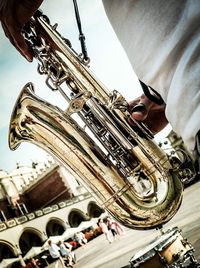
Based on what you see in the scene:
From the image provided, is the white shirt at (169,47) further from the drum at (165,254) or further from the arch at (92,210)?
the arch at (92,210)

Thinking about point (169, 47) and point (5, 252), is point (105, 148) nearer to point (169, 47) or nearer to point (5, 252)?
point (169, 47)

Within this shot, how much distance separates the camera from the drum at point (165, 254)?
356 centimetres

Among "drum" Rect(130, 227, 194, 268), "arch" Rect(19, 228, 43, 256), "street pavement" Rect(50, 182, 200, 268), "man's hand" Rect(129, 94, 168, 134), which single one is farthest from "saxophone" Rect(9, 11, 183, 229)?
"arch" Rect(19, 228, 43, 256)

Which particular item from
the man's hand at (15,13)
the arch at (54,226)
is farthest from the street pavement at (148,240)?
the arch at (54,226)

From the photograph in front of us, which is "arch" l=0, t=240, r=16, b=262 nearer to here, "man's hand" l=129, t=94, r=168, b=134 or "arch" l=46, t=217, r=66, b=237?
"arch" l=46, t=217, r=66, b=237

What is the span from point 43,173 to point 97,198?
38.5 metres

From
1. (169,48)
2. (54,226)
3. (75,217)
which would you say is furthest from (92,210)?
(169,48)

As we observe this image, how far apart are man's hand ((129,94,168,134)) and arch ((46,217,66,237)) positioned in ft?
100

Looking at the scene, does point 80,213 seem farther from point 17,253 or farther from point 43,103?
point 43,103

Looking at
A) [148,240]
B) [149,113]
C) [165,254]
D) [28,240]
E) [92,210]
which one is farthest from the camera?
[92,210]

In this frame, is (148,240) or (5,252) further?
(5,252)

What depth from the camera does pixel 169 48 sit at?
869 mm

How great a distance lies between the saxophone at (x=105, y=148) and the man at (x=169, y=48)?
0.73 m

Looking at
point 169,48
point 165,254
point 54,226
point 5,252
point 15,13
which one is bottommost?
point 165,254
